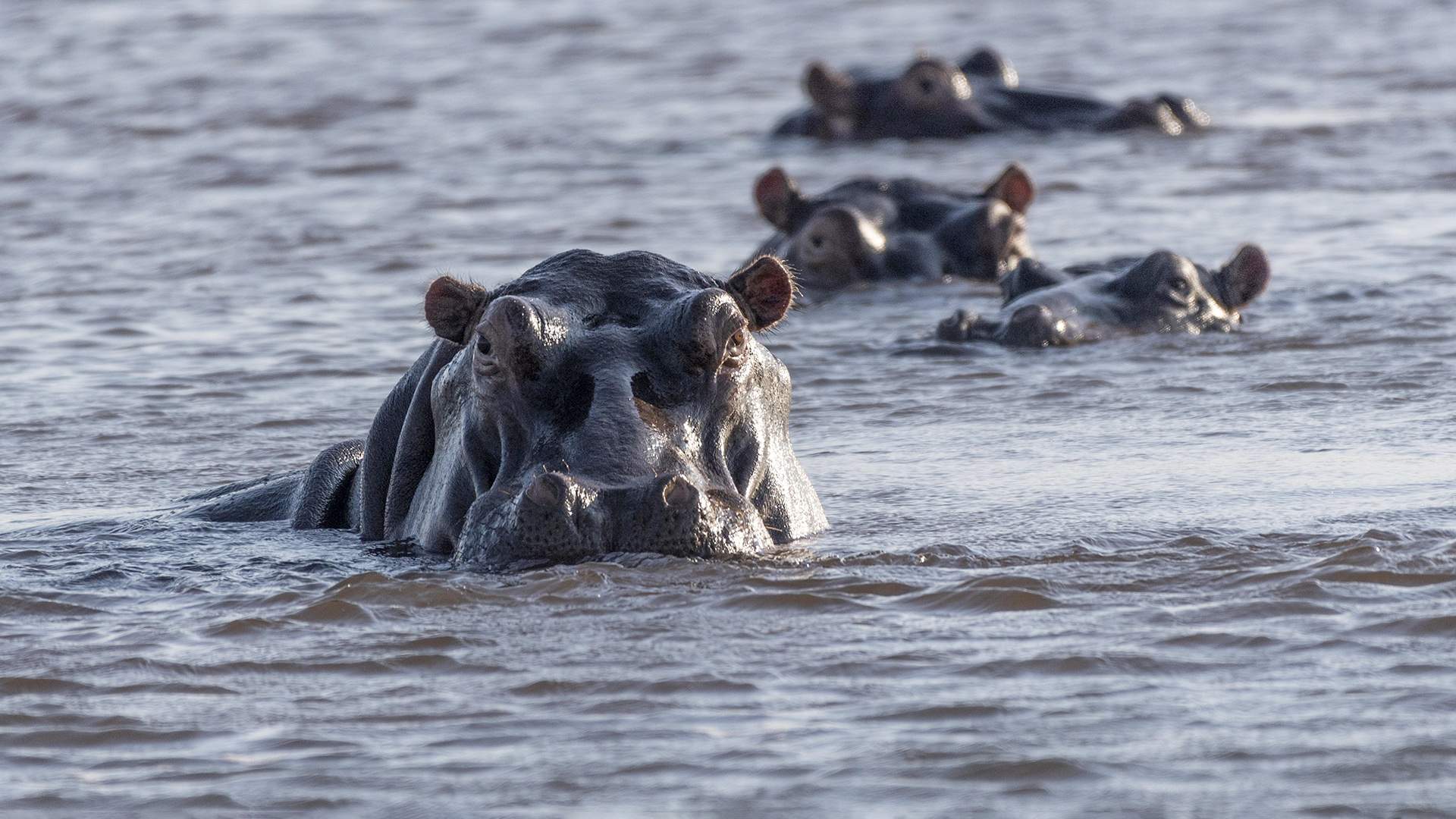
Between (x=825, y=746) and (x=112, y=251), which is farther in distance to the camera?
(x=112, y=251)

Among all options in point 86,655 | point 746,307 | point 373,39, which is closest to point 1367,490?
point 746,307

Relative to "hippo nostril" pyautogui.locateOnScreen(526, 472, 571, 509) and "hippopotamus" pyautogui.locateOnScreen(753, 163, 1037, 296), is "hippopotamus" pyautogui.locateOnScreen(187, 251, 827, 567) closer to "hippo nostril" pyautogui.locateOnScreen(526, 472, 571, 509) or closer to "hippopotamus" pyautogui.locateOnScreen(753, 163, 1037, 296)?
"hippo nostril" pyautogui.locateOnScreen(526, 472, 571, 509)

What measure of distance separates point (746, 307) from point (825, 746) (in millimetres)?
2085

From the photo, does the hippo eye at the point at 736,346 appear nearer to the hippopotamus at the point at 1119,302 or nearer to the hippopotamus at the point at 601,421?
the hippopotamus at the point at 601,421

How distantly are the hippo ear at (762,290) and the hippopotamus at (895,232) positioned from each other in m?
5.95

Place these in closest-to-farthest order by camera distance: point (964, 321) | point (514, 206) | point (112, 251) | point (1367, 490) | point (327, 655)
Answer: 1. point (327, 655)
2. point (1367, 490)
3. point (964, 321)
4. point (112, 251)
5. point (514, 206)

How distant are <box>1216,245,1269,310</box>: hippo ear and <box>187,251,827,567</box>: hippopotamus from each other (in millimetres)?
4758

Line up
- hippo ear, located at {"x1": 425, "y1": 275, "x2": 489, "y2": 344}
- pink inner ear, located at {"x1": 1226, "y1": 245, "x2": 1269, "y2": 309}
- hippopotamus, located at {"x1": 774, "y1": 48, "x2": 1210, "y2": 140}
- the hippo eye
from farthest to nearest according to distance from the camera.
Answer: hippopotamus, located at {"x1": 774, "y1": 48, "x2": 1210, "y2": 140}
pink inner ear, located at {"x1": 1226, "y1": 245, "x2": 1269, "y2": 309}
hippo ear, located at {"x1": 425, "y1": 275, "x2": 489, "y2": 344}
the hippo eye

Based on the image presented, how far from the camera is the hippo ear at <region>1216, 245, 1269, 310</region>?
1092cm

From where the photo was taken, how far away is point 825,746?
14.6 ft

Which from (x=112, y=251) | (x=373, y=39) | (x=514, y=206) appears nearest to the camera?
(x=112, y=251)

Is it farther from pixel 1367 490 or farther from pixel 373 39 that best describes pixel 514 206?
pixel 373 39

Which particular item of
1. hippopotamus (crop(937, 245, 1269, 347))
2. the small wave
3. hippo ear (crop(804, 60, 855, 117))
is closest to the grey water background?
the small wave

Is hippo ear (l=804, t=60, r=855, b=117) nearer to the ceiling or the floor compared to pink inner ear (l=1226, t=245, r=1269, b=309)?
nearer to the ceiling
